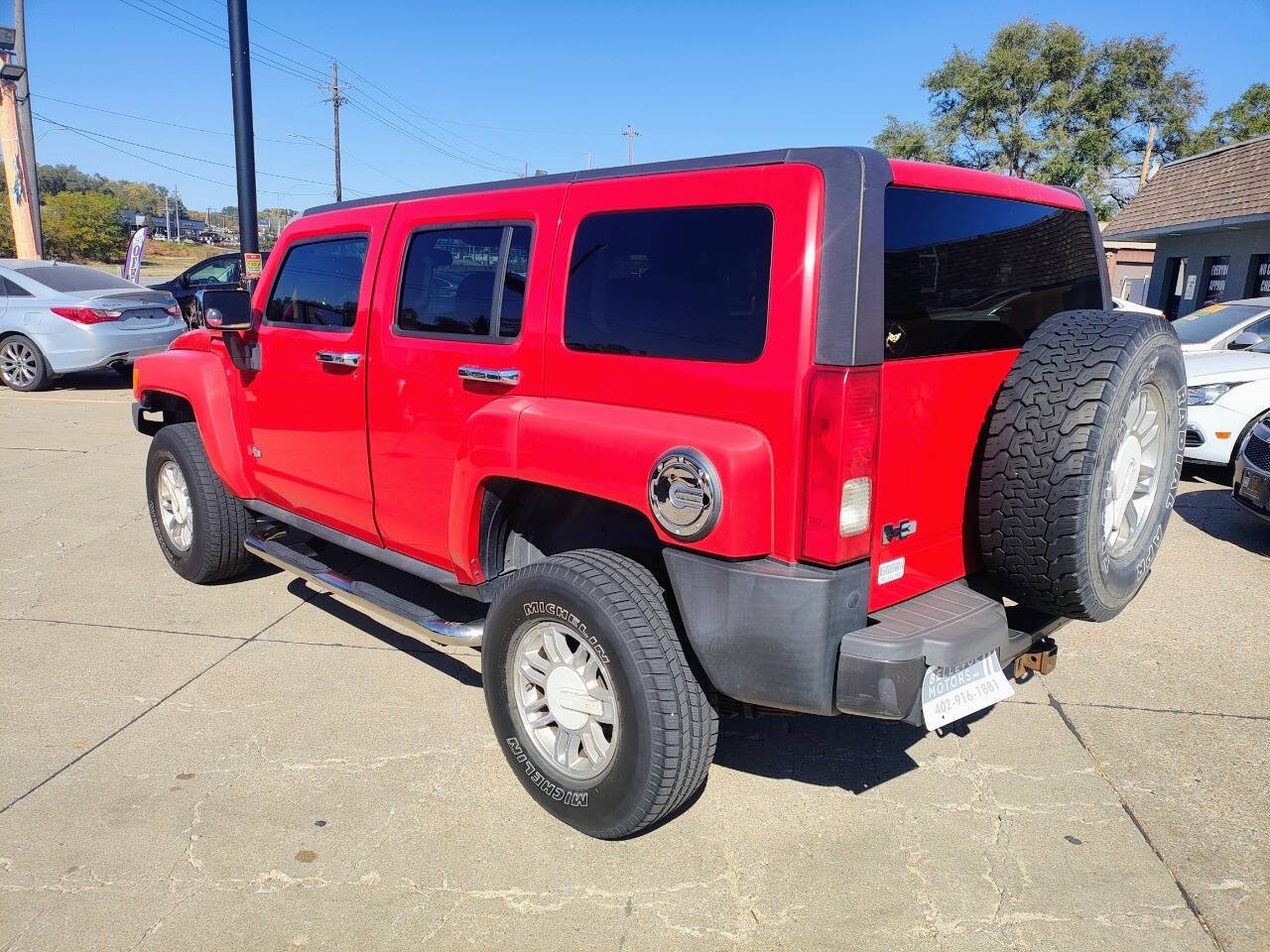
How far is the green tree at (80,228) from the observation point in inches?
1684

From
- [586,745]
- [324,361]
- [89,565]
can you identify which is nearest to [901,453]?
[586,745]

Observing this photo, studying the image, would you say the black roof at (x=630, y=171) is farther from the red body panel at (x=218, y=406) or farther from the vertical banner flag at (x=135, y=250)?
the vertical banner flag at (x=135, y=250)

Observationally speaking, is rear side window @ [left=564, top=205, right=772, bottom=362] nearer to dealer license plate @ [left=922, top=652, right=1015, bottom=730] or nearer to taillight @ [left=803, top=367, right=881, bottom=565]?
taillight @ [left=803, top=367, right=881, bottom=565]

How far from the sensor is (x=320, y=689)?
4004mm

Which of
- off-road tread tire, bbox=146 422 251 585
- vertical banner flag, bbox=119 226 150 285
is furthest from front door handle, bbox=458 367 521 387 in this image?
vertical banner flag, bbox=119 226 150 285

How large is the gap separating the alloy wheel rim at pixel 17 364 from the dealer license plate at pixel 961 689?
1224 cm

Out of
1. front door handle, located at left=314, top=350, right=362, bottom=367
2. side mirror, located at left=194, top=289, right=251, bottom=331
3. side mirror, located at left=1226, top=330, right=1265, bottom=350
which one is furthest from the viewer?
side mirror, located at left=1226, top=330, right=1265, bottom=350

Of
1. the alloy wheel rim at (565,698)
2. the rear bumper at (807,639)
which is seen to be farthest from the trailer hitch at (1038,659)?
the alloy wheel rim at (565,698)

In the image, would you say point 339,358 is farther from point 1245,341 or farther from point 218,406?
point 1245,341

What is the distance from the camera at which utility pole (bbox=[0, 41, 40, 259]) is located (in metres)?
15.4

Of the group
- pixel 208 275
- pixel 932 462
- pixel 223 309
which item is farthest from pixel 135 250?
pixel 932 462

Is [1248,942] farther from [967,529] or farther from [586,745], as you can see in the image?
[586,745]

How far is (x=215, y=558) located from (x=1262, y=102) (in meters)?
43.4

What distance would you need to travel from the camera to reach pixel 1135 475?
3115 mm
